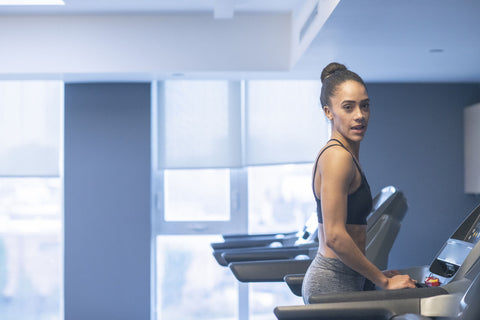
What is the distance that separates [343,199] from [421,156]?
3525 millimetres

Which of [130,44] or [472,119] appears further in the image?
[472,119]

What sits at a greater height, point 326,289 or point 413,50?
point 413,50

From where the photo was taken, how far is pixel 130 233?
4723 millimetres

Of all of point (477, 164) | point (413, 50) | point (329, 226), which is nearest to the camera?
point (329, 226)

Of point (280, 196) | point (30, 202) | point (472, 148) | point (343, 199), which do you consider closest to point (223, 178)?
point (280, 196)

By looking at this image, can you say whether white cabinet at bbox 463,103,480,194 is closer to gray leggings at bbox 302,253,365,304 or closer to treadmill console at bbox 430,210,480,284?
treadmill console at bbox 430,210,480,284

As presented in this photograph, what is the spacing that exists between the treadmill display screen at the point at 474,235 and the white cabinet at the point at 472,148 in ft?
8.88

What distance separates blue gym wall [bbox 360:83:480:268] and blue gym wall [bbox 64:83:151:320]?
6.13 feet

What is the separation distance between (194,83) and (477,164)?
7.73 feet

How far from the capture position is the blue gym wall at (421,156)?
4.74 metres

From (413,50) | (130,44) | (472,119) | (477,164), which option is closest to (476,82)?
(472,119)

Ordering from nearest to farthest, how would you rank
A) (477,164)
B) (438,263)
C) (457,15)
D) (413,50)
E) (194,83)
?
(438,263) < (457,15) < (413,50) < (477,164) < (194,83)

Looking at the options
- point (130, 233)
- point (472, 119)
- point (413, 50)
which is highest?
point (413, 50)

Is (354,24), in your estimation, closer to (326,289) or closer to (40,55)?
(326,289)
